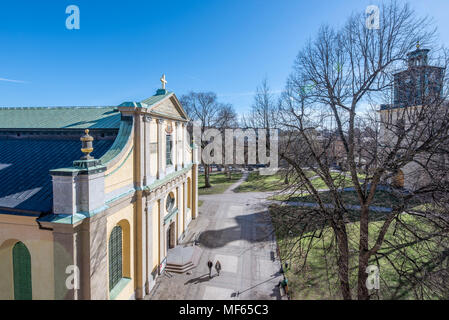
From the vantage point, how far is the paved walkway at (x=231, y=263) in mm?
11727

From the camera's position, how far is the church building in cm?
642

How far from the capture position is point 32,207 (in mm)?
6656

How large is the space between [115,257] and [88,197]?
421 cm

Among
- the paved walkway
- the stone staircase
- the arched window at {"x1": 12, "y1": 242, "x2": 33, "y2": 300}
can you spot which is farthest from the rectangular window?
the arched window at {"x1": 12, "y1": 242, "x2": 33, "y2": 300}

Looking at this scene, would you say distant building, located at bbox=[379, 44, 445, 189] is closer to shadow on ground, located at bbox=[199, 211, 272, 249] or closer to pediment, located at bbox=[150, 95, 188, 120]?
pediment, located at bbox=[150, 95, 188, 120]

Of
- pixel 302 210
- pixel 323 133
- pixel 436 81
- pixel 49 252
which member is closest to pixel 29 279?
pixel 49 252

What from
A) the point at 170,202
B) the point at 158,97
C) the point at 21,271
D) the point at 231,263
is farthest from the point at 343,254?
the point at 158,97

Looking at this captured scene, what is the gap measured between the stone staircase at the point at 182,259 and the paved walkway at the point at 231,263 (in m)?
0.34

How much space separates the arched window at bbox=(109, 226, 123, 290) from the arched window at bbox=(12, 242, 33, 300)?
8.12 ft

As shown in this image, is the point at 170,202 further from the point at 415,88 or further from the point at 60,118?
the point at 415,88

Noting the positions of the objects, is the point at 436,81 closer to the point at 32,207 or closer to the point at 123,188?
the point at 123,188

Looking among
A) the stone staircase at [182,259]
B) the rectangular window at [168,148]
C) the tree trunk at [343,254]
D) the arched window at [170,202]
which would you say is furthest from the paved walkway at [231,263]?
the rectangular window at [168,148]
